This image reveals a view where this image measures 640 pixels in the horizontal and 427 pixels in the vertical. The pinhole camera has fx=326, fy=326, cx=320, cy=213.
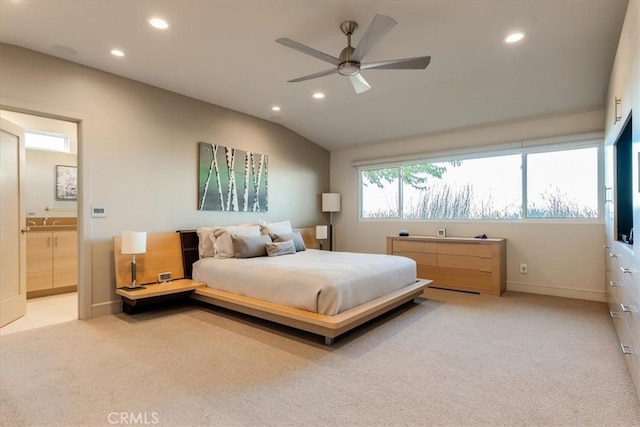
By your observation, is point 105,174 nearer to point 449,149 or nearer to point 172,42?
point 172,42

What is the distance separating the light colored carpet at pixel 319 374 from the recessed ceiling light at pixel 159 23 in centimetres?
282

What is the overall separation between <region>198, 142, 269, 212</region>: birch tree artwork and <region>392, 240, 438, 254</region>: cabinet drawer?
2.33 meters

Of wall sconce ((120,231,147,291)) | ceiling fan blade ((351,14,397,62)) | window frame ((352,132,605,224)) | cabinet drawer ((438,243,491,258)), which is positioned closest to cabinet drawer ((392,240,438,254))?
cabinet drawer ((438,243,491,258))

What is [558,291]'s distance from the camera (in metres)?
4.50

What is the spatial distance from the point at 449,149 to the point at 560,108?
1.55m

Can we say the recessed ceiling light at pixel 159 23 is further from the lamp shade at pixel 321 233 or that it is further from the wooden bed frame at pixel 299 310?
the lamp shade at pixel 321 233

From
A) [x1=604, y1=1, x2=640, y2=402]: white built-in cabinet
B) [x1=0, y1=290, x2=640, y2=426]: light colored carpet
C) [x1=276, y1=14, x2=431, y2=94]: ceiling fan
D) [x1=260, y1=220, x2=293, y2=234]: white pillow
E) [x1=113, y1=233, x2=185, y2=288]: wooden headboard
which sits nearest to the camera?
[x1=0, y1=290, x2=640, y2=426]: light colored carpet

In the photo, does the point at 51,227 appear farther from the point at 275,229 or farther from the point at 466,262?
the point at 466,262

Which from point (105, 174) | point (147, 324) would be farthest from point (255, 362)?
point (105, 174)

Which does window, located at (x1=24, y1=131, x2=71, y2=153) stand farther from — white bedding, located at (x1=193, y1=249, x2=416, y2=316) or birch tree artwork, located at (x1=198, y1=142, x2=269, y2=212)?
white bedding, located at (x1=193, y1=249, x2=416, y2=316)

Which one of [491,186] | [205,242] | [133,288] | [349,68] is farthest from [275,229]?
[491,186]

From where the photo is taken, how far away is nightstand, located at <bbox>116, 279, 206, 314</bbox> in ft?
11.5

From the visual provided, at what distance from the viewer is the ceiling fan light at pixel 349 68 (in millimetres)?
2793

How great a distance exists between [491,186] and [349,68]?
11.6ft
